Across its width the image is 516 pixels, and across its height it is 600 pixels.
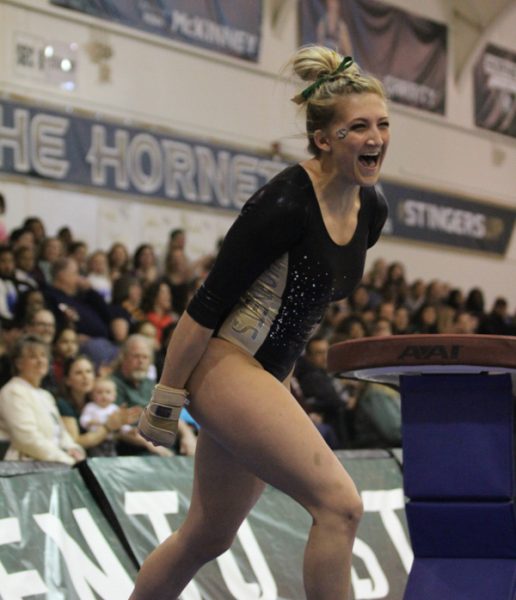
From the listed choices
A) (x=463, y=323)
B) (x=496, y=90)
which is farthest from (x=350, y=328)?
(x=496, y=90)

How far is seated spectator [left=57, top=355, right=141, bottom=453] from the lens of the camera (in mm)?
5199

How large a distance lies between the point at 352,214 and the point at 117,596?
161 cm

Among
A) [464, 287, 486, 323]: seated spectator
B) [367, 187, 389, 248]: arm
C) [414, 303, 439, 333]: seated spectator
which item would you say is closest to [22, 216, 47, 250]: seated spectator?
[414, 303, 439, 333]: seated spectator

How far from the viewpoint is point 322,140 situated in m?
2.64

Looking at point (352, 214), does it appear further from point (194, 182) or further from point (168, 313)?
point (194, 182)

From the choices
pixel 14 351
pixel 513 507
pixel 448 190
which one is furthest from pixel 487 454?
pixel 448 190

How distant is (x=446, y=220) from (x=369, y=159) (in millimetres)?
11149

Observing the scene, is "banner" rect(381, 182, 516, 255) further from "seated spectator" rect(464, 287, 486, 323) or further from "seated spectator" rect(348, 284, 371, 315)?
"seated spectator" rect(348, 284, 371, 315)

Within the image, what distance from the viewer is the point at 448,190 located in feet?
44.8

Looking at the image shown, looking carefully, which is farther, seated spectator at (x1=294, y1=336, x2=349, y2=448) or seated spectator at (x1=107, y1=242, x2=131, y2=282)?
seated spectator at (x1=107, y1=242, x2=131, y2=282)

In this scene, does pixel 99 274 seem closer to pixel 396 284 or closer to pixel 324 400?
pixel 324 400

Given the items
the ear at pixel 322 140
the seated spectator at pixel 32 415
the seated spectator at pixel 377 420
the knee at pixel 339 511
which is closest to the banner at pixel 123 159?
the seated spectator at pixel 377 420

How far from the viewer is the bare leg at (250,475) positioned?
2.38 m

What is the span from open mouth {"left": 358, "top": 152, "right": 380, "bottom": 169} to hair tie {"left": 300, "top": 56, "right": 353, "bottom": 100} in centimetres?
22
